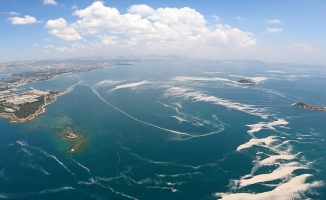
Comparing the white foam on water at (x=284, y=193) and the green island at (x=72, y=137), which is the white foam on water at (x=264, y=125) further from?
the green island at (x=72, y=137)

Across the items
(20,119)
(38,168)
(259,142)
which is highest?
(259,142)

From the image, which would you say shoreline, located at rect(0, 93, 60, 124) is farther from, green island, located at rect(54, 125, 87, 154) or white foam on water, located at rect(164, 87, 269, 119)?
white foam on water, located at rect(164, 87, 269, 119)

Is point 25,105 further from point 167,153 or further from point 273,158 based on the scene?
point 273,158

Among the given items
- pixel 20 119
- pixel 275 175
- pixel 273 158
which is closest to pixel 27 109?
pixel 20 119

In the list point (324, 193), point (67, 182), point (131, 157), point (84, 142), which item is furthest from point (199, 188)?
point (84, 142)

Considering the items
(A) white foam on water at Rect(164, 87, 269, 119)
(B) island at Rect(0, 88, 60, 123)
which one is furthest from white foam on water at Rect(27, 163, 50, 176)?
(A) white foam on water at Rect(164, 87, 269, 119)

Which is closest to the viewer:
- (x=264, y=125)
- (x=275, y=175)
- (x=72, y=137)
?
(x=275, y=175)

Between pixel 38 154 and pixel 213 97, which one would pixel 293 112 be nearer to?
pixel 213 97
